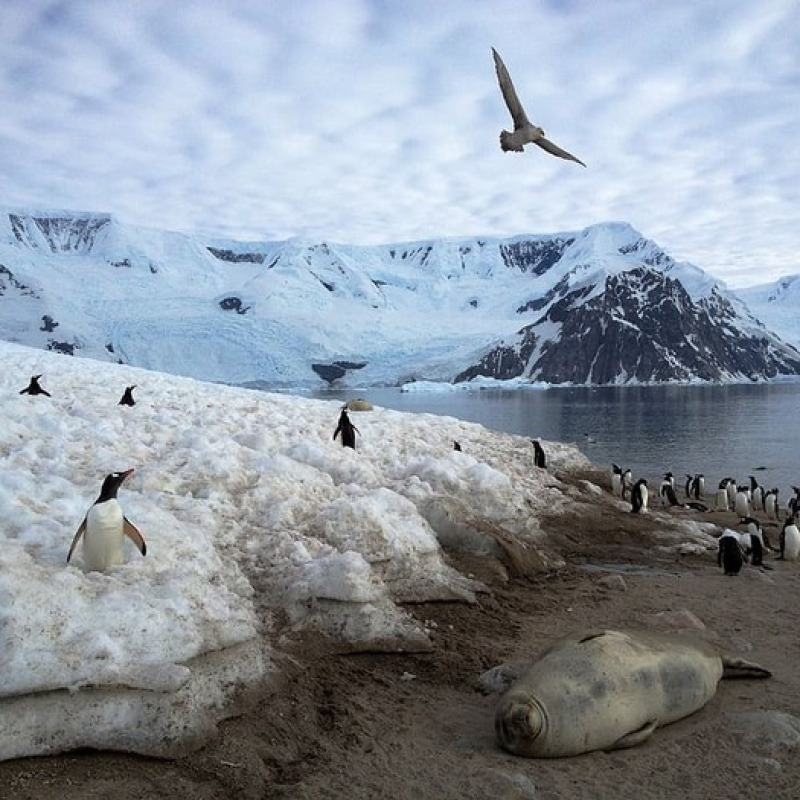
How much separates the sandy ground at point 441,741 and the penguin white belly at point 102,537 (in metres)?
1.72

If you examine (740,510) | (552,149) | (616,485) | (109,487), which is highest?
(552,149)

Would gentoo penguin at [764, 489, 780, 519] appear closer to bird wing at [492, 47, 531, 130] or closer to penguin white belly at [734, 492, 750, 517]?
penguin white belly at [734, 492, 750, 517]

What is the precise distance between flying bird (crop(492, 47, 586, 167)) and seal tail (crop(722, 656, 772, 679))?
5755 millimetres

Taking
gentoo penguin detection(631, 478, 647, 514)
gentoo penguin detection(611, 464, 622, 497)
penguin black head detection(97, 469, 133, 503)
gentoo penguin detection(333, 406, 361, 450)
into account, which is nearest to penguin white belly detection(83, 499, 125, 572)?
penguin black head detection(97, 469, 133, 503)

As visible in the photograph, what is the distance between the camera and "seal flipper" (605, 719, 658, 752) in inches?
219

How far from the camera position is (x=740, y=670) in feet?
22.5

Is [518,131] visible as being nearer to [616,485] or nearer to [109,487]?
[109,487]

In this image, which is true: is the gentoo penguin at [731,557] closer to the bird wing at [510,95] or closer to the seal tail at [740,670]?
the seal tail at [740,670]

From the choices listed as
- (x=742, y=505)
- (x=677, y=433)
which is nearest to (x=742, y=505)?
(x=742, y=505)

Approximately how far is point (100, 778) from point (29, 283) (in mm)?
165498

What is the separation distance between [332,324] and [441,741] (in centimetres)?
13990

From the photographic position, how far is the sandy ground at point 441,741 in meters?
4.82

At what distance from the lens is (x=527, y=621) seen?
28.2 feet

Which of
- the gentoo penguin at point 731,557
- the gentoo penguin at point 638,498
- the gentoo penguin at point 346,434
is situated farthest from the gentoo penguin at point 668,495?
the gentoo penguin at point 346,434
